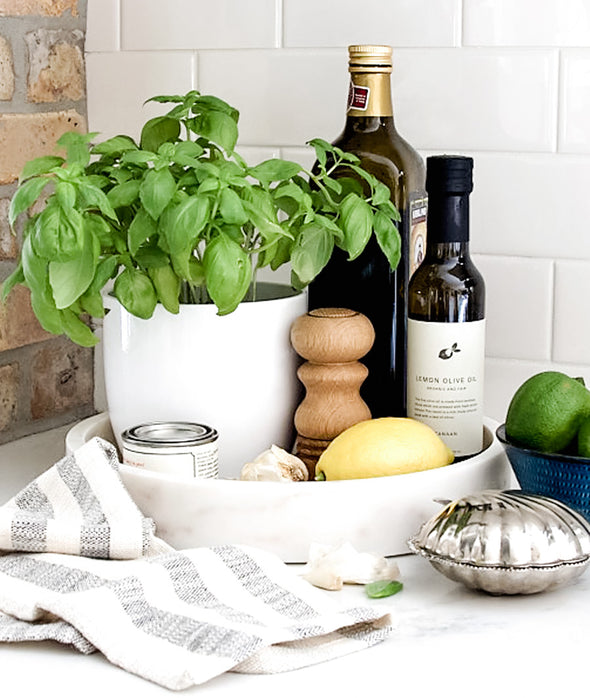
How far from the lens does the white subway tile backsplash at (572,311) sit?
4.27ft

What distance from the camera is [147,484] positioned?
0.99m

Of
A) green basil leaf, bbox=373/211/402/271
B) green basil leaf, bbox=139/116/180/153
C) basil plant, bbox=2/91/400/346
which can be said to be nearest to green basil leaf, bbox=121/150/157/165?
basil plant, bbox=2/91/400/346

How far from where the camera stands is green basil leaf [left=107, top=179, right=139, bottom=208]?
1019 millimetres

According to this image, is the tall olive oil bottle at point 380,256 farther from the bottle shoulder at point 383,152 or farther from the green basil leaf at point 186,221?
the green basil leaf at point 186,221

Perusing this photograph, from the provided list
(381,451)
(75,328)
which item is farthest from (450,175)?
(75,328)

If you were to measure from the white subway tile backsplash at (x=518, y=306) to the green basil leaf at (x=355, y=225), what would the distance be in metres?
0.33

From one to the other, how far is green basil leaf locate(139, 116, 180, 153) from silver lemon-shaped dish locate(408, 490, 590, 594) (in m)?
0.46

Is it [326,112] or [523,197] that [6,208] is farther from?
[523,197]

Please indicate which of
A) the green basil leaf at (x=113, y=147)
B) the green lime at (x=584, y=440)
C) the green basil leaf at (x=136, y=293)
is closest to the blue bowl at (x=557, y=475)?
the green lime at (x=584, y=440)

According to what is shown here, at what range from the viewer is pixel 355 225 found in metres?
1.04

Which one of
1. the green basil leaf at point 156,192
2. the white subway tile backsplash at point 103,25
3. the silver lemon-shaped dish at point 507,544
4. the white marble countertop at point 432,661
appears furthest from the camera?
the white subway tile backsplash at point 103,25

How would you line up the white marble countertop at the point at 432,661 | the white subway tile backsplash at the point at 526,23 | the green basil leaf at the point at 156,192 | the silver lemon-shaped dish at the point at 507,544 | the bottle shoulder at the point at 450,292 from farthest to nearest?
the white subway tile backsplash at the point at 526,23 < the bottle shoulder at the point at 450,292 < the green basil leaf at the point at 156,192 < the silver lemon-shaped dish at the point at 507,544 < the white marble countertop at the point at 432,661

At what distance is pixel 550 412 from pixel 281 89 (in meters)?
0.58

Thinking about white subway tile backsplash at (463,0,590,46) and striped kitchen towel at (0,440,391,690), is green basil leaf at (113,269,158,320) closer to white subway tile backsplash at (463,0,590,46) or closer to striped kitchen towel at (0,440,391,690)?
striped kitchen towel at (0,440,391,690)
